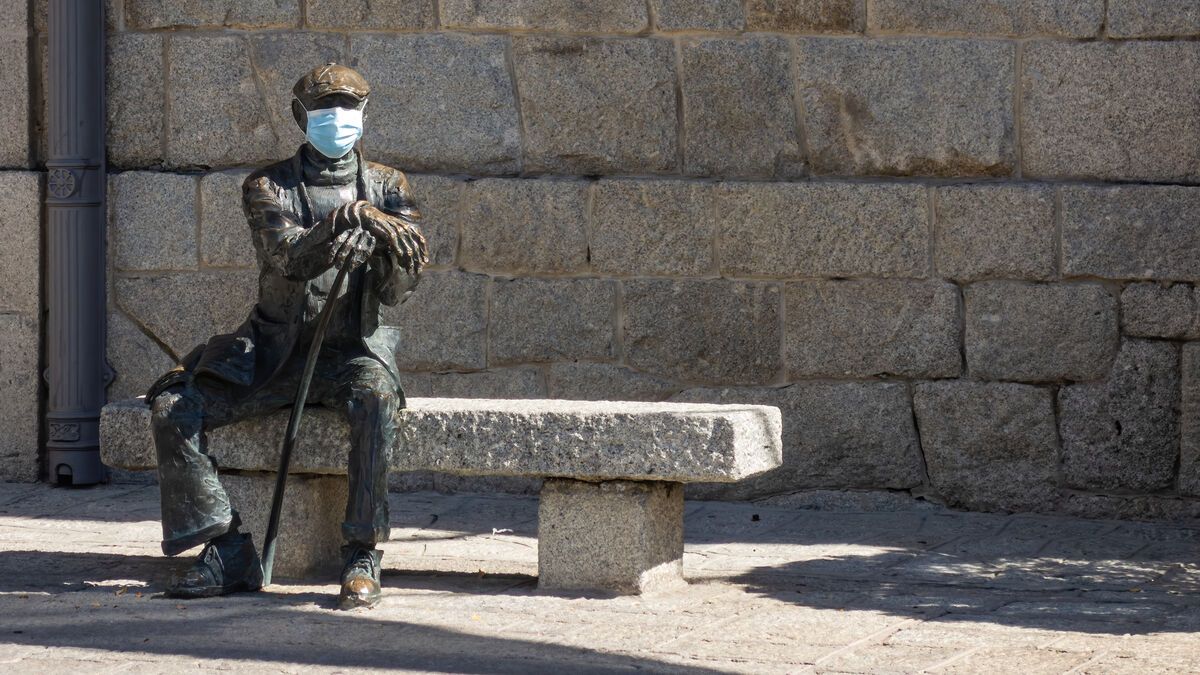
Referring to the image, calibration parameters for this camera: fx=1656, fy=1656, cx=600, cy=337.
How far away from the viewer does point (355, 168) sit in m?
4.72

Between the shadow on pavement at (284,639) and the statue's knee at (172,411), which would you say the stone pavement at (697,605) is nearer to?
the shadow on pavement at (284,639)


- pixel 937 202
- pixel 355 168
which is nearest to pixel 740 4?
pixel 937 202

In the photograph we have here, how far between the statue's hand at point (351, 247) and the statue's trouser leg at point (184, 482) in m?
0.61

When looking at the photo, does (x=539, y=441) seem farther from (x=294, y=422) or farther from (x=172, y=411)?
(x=172, y=411)

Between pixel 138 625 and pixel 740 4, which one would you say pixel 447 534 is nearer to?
pixel 138 625

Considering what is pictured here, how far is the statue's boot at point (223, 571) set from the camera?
4.53m

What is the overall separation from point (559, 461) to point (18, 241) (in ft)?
9.88

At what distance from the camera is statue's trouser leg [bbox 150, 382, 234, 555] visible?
14.8ft

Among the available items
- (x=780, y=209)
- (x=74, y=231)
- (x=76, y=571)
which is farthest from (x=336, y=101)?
(x=74, y=231)

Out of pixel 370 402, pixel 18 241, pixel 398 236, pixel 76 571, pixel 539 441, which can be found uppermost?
pixel 398 236

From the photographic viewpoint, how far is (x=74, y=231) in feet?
20.9

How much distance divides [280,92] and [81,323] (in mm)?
1181

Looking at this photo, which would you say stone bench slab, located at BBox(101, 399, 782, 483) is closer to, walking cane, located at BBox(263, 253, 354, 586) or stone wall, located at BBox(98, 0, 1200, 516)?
walking cane, located at BBox(263, 253, 354, 586)

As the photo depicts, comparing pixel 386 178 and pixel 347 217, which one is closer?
pixel 347 217
